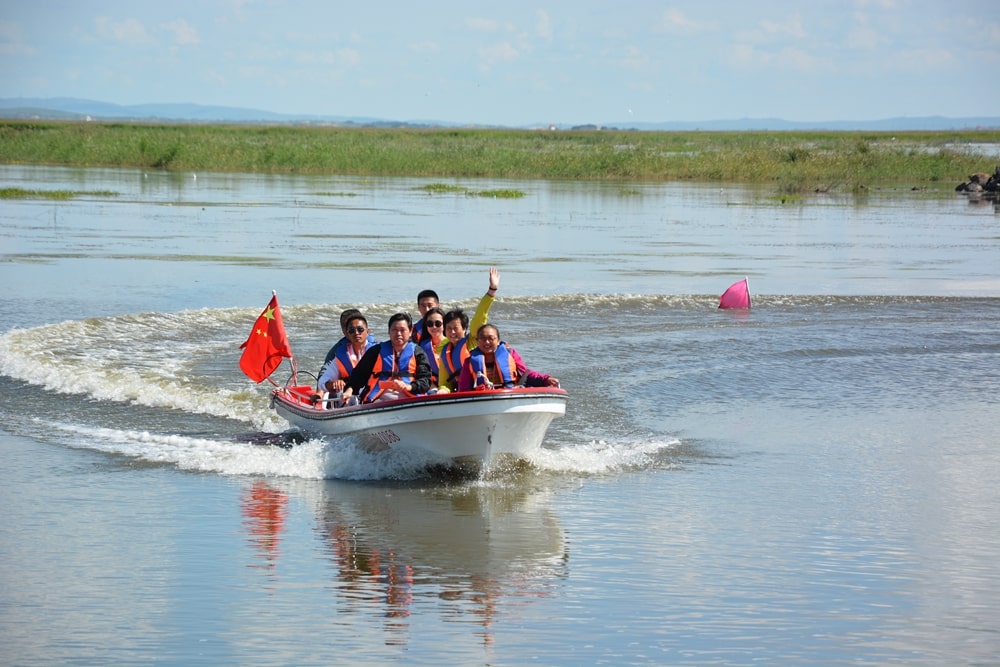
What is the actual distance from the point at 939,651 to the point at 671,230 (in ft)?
97.9

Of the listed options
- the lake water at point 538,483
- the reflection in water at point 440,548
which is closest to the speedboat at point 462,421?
the lake water at point 538,483

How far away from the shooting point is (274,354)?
1359 cm

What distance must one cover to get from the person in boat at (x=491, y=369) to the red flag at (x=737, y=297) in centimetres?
1161

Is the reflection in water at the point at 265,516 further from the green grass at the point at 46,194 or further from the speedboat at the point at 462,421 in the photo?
the green grass at the point at 46,194

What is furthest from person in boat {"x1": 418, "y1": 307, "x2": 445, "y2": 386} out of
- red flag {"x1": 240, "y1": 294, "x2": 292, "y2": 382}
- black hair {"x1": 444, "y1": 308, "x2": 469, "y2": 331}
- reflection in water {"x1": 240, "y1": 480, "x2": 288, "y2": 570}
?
red flag {"x1": 240, "y1": 294, "x2": 292, "y2": 382}

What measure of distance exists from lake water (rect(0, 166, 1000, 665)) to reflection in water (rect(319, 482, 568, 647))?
0.03 m

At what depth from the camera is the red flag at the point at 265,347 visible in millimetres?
13523

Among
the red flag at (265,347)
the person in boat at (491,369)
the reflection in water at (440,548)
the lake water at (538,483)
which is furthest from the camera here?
the red flag at (265,347)

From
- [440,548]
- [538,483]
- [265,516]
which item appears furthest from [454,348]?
[440,548]

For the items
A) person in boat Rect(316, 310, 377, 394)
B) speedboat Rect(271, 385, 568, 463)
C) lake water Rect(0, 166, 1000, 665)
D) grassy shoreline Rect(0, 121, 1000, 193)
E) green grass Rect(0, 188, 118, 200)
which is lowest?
lake water Rect(0, 166, 1000, 665)

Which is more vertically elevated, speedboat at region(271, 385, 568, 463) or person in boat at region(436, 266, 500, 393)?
person in boat at region(436, 266, 500, 393)

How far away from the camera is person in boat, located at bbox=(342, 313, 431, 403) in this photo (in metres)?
11.8

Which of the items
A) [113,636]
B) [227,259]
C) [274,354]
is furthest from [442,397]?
[227,259]

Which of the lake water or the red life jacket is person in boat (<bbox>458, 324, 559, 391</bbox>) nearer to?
the red life jacket
